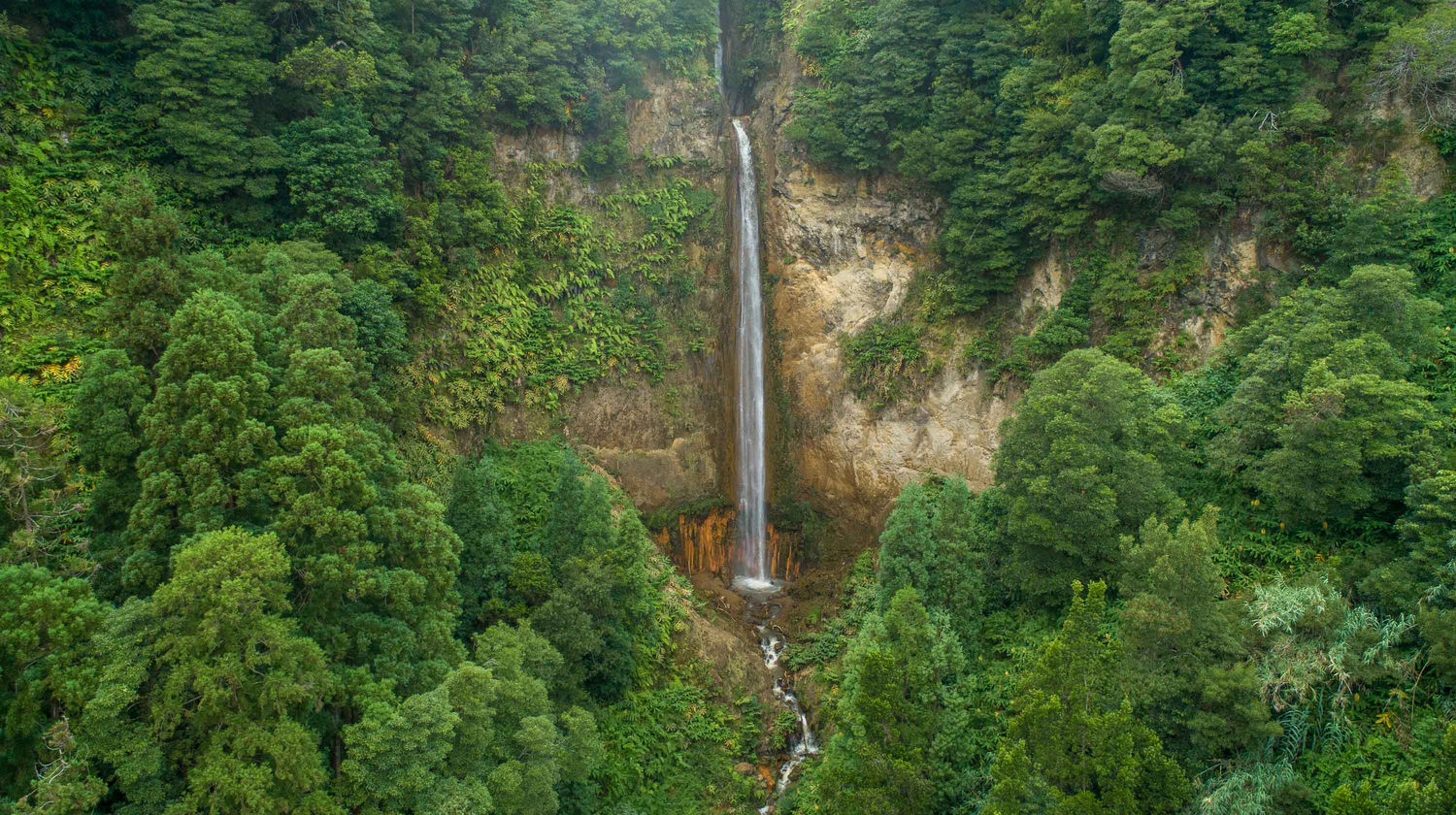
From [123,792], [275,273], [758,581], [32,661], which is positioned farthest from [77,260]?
[758,581]

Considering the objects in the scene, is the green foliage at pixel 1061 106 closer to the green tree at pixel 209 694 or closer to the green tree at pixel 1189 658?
the green tree at pixel 1189 658

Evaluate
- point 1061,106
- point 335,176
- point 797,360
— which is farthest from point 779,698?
point 1061,106

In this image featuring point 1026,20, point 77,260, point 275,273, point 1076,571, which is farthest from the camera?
point 1026,20

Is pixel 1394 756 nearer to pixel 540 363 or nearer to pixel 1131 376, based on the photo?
pixel 1131 376

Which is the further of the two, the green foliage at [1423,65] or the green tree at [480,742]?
the green foliage at [1423,65]

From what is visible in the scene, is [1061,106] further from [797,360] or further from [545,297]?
[545,297]

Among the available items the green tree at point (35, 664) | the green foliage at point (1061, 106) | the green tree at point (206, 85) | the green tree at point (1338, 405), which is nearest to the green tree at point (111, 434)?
the green tree at point (35, 664)
